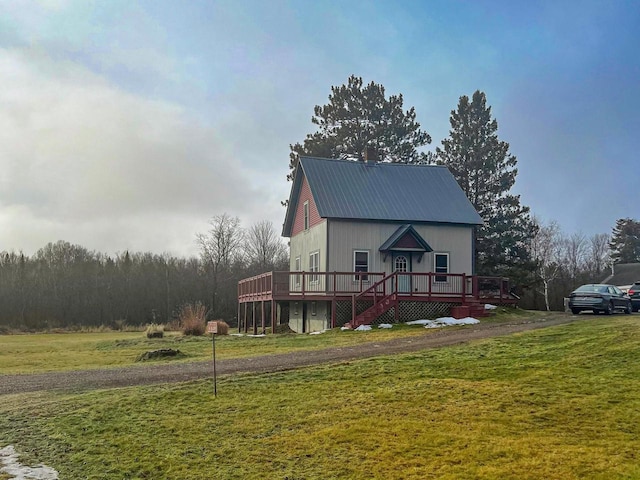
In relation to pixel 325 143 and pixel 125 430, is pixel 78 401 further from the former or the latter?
pixel 325 143

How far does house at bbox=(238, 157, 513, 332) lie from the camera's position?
25.0 meters

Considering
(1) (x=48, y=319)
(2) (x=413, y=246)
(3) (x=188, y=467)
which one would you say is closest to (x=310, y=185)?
(2) (x=413, y=246)

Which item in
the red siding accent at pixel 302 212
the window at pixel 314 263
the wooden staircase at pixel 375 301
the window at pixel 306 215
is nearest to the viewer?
the wooden staircase at pixel 375 301

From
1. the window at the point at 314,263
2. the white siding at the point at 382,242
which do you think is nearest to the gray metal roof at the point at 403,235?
the white siding at the point at 382,242

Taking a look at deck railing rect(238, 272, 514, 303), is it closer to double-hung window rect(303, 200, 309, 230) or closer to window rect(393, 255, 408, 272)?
window rect(393, 255, 408, 272)

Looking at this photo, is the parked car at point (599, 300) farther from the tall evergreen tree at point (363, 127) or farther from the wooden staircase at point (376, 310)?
the tall evergreen tree at point (363, 127)

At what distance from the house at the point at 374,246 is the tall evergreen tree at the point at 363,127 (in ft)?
46.0

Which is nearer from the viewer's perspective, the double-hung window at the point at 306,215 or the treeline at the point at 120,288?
the double-hung window at the point at 306,215

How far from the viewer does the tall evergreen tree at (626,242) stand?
70.7m

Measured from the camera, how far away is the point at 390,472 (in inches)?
252

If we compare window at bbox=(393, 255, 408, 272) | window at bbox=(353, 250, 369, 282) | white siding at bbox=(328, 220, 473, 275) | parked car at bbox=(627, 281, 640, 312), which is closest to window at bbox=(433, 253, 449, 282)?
white siding at bbox=(328, 220, 473, 275)

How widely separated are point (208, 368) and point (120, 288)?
46466mm

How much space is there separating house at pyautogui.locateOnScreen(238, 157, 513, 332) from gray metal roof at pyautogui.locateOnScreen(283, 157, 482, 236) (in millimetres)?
51

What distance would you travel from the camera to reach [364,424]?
319 inches
